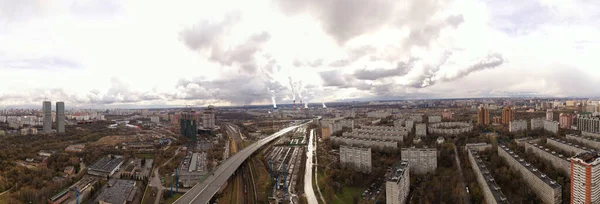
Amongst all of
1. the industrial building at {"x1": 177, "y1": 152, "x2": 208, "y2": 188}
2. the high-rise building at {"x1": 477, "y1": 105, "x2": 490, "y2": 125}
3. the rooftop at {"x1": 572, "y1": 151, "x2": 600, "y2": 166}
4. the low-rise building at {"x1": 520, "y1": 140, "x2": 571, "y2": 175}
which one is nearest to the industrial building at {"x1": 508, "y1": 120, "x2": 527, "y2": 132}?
the high-rise building at {"x1": 477, "y1": 105, "x2": 490, "y2": 125}

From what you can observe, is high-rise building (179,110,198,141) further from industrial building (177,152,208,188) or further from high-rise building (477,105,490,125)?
high-rise building (477,105,490,125)

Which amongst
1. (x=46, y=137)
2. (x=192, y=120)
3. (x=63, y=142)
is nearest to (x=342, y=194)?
(x=192, y=120)

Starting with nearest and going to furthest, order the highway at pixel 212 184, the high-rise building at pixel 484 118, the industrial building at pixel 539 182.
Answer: the industrial building at pixel 539 182 < the highway at pixel 212 184 < the high-rise building at pixel 484 118

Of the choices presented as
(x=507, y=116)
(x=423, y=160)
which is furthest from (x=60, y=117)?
(x=507, y=116)

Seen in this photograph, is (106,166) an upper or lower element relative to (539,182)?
lower

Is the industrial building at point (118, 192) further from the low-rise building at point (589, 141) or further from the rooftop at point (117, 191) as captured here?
the low-rise building at point (589, 141)

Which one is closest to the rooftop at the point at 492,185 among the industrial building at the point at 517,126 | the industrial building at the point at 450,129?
the industrial building at the point at 450,129

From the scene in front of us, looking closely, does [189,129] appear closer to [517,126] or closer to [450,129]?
[450,129]
